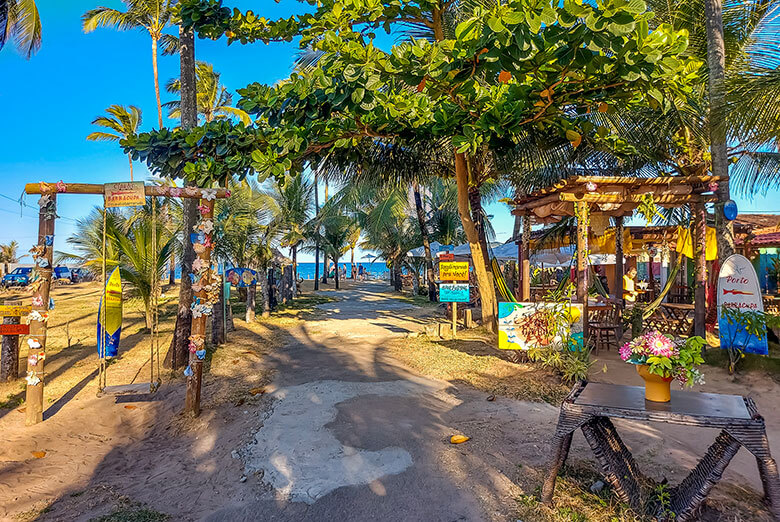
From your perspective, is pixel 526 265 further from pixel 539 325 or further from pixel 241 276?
pixel 241 276

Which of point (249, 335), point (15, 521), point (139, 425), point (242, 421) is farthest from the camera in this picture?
point (249, 335)

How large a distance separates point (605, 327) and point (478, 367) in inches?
105

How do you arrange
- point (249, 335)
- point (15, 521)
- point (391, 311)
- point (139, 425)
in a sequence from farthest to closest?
point (391, 311) < point (249, 335) < point (139, 425) < point (15, 521)

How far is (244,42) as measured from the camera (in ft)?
22.4

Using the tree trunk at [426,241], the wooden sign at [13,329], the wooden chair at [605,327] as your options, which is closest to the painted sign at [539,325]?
the wooden chair at [605,327]

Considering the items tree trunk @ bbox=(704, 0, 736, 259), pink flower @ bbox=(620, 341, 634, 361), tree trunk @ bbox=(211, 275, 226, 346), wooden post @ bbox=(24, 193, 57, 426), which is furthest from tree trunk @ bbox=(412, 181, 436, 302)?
pink flower @ bbox=(620, 341, 634, 361)

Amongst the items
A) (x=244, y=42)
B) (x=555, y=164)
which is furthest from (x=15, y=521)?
(x=555, y=164)

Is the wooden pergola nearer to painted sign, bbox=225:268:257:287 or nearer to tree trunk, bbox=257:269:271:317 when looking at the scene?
painted sign, bbox=225:268:257:287

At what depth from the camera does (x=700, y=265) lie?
766 cm

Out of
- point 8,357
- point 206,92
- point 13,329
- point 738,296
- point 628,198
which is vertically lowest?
point 8,357

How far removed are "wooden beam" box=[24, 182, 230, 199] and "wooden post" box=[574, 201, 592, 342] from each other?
5.33 meters

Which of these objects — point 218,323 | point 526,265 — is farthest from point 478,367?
point 218,323

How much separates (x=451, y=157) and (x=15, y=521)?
9.62 m

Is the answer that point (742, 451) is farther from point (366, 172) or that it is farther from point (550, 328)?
point (366, 172)
